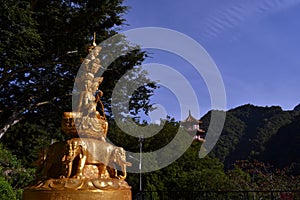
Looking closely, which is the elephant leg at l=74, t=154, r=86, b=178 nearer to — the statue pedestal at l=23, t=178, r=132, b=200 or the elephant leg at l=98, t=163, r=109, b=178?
the statue pedestal at l=23, t=178, r=132, b=200

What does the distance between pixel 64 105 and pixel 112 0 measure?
10.8 ft

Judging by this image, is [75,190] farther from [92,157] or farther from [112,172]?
[112,172]

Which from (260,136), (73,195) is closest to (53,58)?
(73,195)

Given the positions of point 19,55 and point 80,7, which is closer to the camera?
point 19,55

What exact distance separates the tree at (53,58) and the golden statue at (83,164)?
534 centimetres

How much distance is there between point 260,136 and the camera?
96.2 ft

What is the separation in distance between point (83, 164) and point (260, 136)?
90.4 feet

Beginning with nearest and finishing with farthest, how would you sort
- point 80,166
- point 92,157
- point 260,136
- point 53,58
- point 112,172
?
point 80,166
point 92,157
point 112,172
point 53,58
point 260,136

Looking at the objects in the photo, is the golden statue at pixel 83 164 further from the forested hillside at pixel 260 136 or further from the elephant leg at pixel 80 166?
the forested hillside at pixel 260 136

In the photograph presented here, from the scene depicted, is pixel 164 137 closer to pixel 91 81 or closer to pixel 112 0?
pixel 112 0

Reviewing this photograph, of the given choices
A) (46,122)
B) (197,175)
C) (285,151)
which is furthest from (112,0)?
(285,151)

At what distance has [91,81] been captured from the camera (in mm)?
4105

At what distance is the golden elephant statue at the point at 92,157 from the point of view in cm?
344

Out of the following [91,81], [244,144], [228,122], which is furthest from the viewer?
[228,122]
